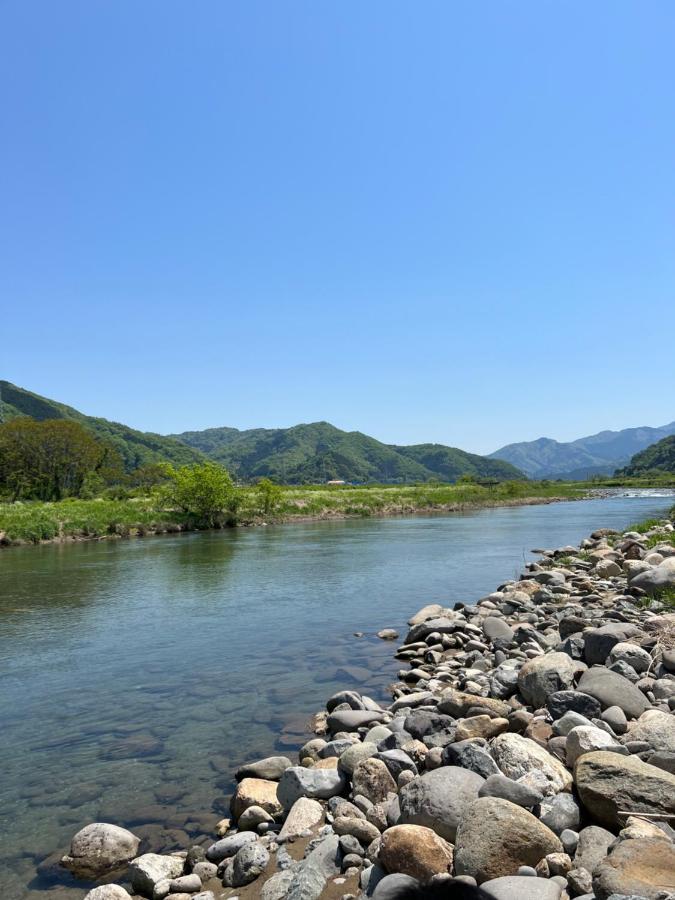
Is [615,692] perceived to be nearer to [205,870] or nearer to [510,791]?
[510,791]

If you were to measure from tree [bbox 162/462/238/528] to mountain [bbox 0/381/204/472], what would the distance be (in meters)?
99.8

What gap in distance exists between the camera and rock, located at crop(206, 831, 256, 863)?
549 centimetres

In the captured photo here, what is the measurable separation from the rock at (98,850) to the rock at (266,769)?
56.0 inches

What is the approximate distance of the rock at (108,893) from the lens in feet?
16.0

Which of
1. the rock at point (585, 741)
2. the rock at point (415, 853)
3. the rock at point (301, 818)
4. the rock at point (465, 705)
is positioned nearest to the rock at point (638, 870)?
the rock at point (415, 853)

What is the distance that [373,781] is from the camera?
6.06 meters

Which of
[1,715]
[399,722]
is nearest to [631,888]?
[399,722]

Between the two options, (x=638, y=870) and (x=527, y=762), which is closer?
(x=638, y=870)

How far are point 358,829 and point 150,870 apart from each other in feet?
6.07

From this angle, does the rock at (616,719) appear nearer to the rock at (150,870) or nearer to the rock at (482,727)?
the rock at (482,727)

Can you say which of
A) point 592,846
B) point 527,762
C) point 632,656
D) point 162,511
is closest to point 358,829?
point 527,762

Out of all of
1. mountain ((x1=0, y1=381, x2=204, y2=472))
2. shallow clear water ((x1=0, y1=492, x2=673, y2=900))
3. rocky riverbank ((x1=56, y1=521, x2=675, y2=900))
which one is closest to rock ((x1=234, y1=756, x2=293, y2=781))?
rocky riverbank ((x1=56, y1=521, x2=675, y2=900))

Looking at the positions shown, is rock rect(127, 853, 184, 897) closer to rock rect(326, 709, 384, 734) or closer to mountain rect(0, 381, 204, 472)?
rock rect(326, 709, 384, 734)

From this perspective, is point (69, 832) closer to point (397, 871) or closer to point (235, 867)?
point (235, 867)
